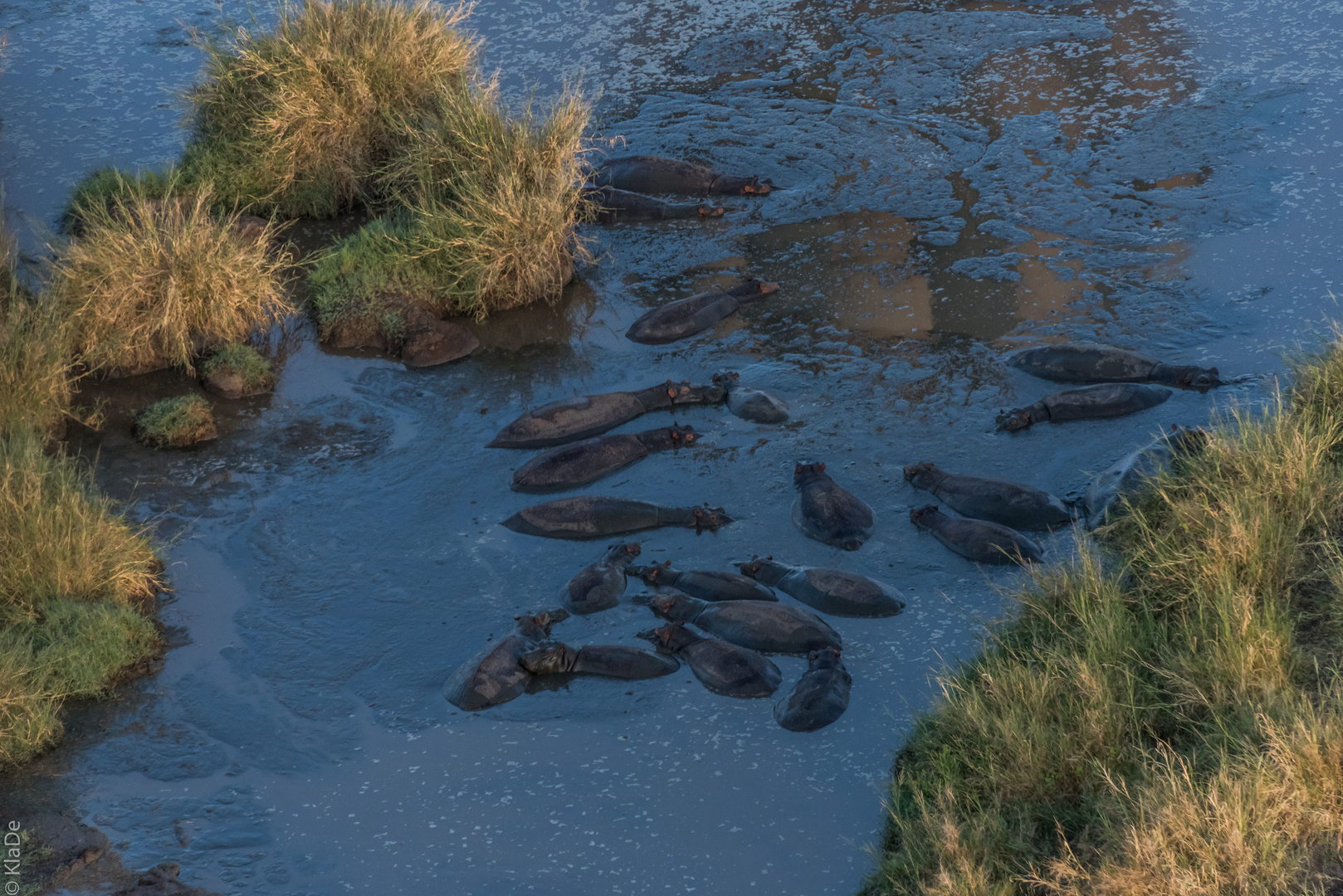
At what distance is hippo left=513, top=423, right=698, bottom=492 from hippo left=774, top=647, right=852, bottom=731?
2497mm

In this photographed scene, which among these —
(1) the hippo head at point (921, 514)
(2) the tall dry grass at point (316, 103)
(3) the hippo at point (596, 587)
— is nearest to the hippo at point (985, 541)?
(1) the hippo head at point (921, 514)

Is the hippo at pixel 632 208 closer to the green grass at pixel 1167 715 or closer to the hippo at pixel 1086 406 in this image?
the hippo at pixel 1086 406

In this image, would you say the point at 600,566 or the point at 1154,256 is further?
the point at 1154,256

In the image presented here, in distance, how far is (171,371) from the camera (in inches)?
385

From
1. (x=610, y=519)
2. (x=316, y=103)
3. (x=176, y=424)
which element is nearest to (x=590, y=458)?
(x=610, y=519)

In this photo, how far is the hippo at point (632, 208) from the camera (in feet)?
36.5

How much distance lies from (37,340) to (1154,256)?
8.77 m

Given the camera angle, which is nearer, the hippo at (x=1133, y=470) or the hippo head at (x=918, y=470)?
the hippo at (x=1133, y=470)

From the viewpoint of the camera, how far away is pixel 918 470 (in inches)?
305

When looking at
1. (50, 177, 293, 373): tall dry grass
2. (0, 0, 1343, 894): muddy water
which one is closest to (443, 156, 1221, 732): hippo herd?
(0, 0, 1343, 894): muddy water

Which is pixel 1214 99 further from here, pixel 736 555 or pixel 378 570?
pixel 378 570

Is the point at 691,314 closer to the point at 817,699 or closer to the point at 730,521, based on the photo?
the point at 730,521

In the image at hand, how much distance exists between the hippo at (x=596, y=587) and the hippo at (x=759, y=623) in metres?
0.31

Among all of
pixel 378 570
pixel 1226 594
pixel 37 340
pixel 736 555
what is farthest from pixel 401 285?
pixel 1226 594
